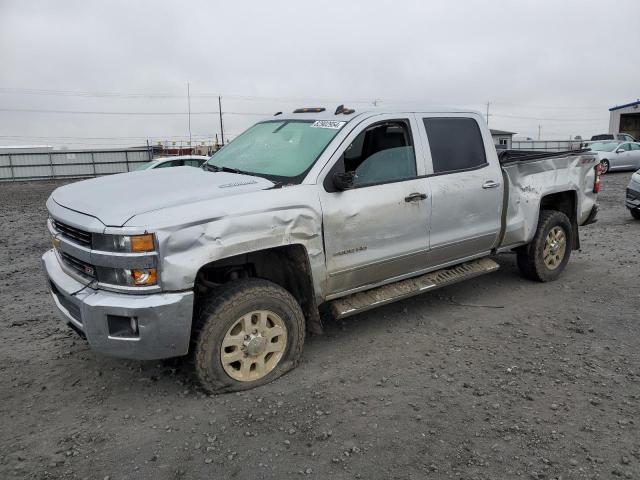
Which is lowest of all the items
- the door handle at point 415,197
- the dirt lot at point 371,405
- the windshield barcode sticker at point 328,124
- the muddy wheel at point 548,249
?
the dirt lot at point 371,405

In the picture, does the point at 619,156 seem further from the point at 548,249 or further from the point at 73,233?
Answer: the point at 73,233

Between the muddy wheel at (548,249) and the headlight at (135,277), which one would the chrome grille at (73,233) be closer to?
the headlight at (135,277)

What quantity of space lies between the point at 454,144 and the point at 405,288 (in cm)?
143

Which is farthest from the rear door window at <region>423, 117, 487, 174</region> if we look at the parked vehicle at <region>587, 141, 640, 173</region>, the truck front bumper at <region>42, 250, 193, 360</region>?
the parked vehicle at <region>587, 141, 640, 173</region>

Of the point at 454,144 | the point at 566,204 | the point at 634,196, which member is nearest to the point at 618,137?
the point at 634,196

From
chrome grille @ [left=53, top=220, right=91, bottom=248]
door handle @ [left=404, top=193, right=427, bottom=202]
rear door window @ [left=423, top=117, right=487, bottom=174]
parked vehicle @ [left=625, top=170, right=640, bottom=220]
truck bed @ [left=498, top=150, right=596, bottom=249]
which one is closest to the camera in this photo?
chrome grille @ [left=53, top=220, right=91, bottom=248]

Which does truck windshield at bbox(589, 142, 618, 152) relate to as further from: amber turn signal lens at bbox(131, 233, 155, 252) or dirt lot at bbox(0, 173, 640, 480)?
amber turn signal lens at bbox(131, 233, 155, 252)

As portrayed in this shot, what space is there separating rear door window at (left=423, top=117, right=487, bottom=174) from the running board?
997 mm

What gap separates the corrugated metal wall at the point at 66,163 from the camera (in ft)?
87.8

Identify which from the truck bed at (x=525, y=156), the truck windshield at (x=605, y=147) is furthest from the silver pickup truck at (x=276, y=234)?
the truck windshield at (x=605, y=147)

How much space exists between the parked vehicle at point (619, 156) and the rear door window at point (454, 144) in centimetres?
1910

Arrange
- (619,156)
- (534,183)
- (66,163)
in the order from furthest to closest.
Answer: (66,163) → (619,156) → (534,183)

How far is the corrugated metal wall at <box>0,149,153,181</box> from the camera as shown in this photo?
26750 mm

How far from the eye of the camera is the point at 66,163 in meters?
28.3
